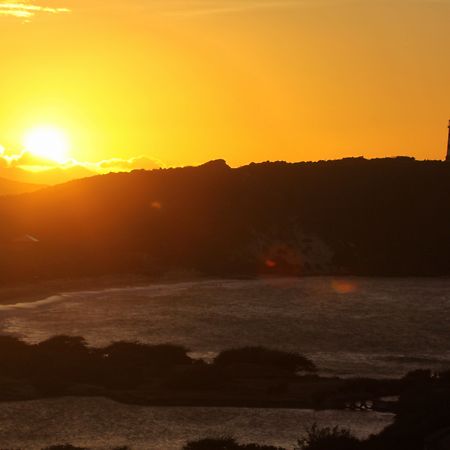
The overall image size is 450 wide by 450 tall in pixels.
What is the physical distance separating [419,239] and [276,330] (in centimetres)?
6722

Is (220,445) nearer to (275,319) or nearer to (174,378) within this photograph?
(174,378)

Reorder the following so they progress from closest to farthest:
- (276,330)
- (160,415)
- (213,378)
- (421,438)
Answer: (421,438), (160,415), (213,378), (276,330)

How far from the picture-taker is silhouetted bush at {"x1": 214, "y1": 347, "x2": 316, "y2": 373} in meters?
61.0

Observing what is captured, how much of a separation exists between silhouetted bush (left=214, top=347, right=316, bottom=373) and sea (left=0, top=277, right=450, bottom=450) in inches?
47.5

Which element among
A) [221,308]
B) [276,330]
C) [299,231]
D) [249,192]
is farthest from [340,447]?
[249,192]

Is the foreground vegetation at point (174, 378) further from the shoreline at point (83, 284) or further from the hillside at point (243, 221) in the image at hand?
the hillside at point (243, 221)

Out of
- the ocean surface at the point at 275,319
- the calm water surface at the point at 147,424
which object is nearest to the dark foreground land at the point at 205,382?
the calm water surface at the point at 147,424

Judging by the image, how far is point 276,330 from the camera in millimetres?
85062

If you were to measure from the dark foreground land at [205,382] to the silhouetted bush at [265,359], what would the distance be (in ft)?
0.17

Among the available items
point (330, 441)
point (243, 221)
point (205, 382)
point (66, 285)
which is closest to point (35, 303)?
point (66, 285)

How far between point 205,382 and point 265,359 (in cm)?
689

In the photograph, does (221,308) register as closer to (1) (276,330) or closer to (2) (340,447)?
(1) (276,330)

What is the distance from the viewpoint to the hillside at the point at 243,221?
448 feet

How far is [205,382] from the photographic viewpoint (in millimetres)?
56406
